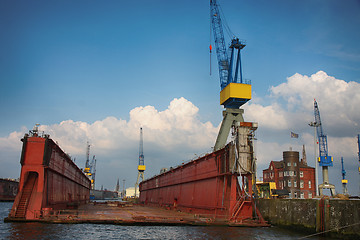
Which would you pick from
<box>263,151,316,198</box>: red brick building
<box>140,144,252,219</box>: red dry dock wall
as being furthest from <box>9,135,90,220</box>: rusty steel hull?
<box>263,151,316,198</box>: red brick building

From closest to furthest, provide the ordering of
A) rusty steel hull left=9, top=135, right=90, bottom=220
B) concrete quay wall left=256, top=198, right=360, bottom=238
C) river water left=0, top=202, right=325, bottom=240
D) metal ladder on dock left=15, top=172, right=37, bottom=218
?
concrete quay wall left=256, top=198, right=360, bottom=238, river water left=0, top=202, right=325, bottom=240, metal ladder on dock left=15, top=172, right=37, bottom=218, rusty steel hull left=9, top=135, right=90, bottom=220

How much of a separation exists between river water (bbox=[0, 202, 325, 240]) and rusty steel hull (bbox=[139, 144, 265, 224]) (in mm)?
2424

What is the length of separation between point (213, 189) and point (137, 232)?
35.2 feet

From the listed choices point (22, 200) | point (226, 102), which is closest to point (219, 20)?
point (226, 102)

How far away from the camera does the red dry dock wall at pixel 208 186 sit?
99.1 ft

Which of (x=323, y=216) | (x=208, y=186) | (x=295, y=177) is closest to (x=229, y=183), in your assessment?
(x=208, y=186)

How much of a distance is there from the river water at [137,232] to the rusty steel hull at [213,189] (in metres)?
2.42

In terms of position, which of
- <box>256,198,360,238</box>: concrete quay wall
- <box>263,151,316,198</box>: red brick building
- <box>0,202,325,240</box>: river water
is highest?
<box>263,151,316,198</box>: red brick building

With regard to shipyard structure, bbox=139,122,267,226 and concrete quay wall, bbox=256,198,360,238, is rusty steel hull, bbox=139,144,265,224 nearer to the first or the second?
shipyard structure, bbox=139,122,267,226

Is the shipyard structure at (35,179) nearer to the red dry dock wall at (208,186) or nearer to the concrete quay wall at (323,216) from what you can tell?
the red dry dock wall at (208,186)

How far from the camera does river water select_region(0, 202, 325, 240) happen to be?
74.8ft

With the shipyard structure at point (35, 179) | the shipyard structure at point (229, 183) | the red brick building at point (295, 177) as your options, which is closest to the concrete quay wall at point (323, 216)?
the shipyard structure at point (229, 183)

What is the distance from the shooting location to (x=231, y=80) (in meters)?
55.4

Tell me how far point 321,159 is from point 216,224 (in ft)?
209
